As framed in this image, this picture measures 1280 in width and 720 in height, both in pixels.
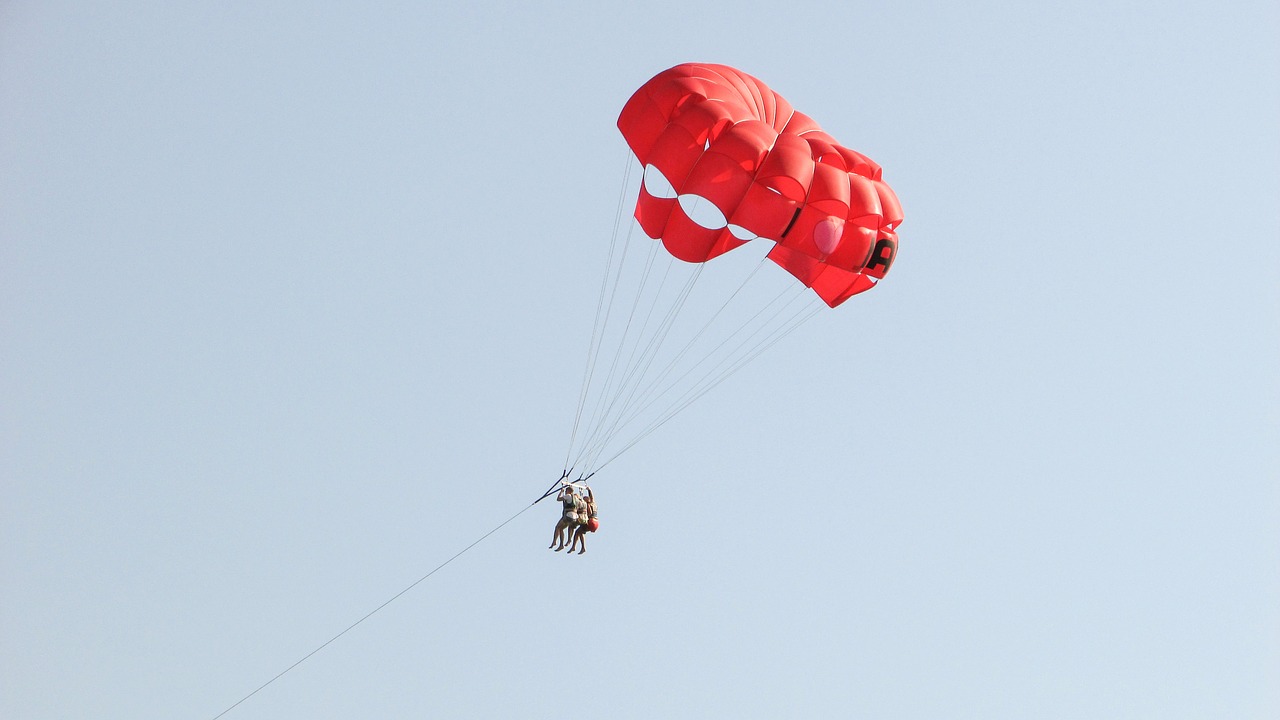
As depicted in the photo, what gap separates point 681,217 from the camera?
28531mm

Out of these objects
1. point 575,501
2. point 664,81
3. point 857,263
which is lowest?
point 575,501

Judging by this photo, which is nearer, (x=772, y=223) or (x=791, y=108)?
(x=772, y=223)

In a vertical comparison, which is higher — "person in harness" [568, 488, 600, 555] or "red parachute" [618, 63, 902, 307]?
"red parachute" [618, 63, 902, 307]

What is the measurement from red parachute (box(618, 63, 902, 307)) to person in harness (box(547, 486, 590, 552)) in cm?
340

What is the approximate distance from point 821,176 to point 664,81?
2.46 m

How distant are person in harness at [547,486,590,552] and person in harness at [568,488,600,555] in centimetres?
5

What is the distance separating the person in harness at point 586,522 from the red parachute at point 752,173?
3.39m

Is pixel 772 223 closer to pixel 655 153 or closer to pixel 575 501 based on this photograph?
pixel 655 153

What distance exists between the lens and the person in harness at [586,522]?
28.2 m

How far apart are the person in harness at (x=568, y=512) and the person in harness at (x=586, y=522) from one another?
51mm

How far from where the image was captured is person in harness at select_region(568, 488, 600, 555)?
92.4 feet

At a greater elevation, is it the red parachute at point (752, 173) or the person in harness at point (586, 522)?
the red parachute at point (752, 173)

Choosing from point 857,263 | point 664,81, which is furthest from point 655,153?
point 857,263

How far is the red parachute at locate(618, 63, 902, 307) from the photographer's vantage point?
27062 mm
